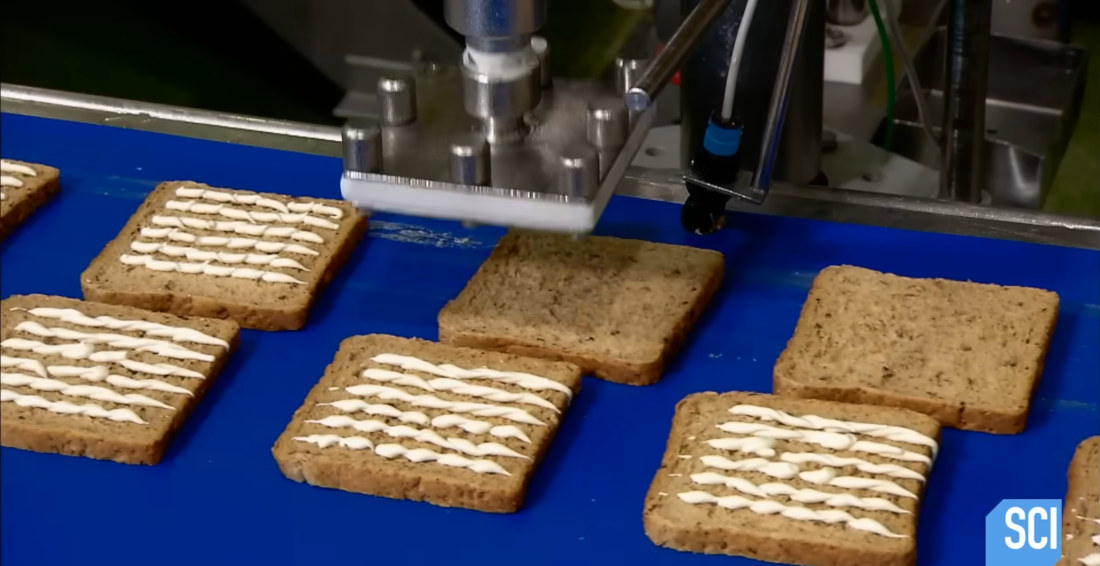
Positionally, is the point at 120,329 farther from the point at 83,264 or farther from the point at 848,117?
the point at 848,117

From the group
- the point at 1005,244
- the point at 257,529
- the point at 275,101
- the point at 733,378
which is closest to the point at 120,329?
the point at 257,529

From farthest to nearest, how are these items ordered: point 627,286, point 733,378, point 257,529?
point 627,286
point 733,378
point 257,529

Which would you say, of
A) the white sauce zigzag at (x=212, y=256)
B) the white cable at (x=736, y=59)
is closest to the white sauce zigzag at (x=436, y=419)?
the white sauce zigzag at (x=212, y=256)

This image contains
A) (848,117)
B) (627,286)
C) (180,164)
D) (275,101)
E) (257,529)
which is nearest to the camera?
(257,529)

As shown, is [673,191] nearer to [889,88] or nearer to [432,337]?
[432,337]

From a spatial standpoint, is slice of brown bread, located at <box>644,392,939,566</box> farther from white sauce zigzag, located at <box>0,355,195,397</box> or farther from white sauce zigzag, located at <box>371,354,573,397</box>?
white sauce zigzag, located at <box>0,355,195,397</box>

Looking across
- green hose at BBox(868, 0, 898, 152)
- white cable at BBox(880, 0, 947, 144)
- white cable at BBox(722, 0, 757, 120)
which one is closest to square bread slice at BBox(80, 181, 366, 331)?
white cable at BBox(722, 0, 757, 120)
